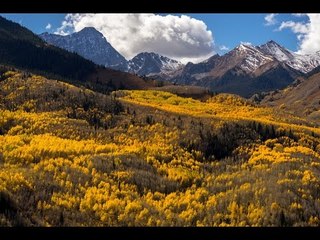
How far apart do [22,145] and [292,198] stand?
95.6ft

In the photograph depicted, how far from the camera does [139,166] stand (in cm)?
4862

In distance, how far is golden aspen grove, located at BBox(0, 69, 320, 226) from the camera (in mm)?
32344

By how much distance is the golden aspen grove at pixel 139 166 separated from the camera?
3234 cm

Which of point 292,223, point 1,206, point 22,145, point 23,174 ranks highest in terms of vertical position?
point 22,145

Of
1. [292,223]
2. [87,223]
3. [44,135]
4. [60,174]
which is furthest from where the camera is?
[44,135]

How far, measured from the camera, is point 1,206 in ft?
87.1

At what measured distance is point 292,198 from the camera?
37.7 metres
